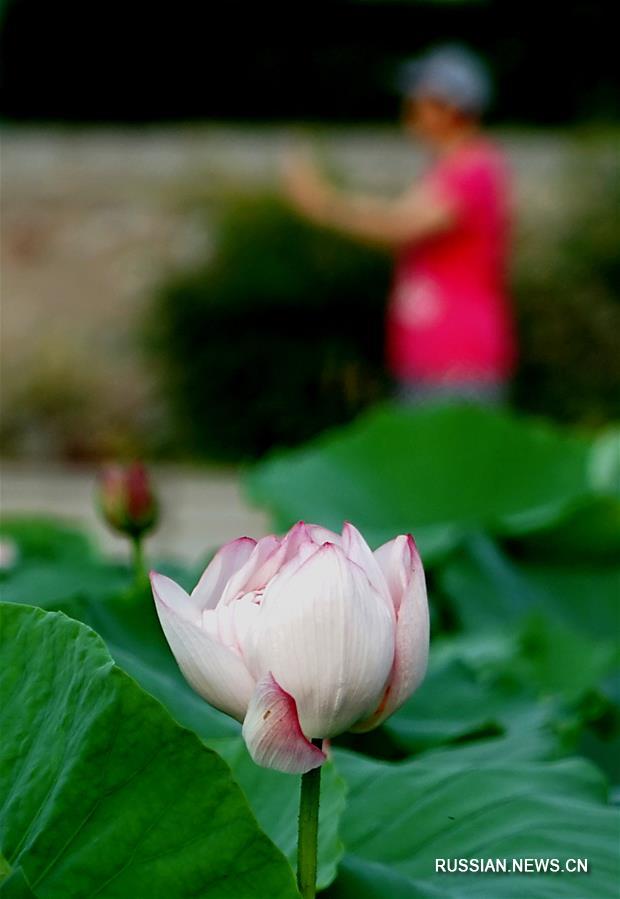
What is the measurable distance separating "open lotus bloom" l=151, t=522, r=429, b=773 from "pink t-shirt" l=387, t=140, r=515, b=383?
409cm

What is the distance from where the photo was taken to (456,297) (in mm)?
4797

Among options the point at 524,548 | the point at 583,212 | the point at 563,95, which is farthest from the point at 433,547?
the point at 563,95

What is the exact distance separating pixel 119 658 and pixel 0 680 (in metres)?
0.29

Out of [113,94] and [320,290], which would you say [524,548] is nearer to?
[320,290]

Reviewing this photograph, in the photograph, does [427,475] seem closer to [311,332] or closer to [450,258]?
[450,258]

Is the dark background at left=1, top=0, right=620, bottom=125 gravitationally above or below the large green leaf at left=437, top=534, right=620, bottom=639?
below

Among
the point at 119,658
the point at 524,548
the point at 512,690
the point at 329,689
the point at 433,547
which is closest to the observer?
the point at 329,689

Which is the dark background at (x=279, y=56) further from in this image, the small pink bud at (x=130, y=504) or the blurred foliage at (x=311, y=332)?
the small pink bud at (x=130, y=504)

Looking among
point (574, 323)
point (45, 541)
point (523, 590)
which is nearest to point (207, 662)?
point (523, 590)

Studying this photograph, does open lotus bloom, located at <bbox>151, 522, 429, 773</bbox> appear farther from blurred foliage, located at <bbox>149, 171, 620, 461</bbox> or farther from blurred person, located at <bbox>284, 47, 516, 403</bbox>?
blurred foliage, located at <bbox>149, 171, 620, 461</bbox>

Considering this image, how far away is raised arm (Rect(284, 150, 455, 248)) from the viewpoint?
468cm

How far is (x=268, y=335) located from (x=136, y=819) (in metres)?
7.30

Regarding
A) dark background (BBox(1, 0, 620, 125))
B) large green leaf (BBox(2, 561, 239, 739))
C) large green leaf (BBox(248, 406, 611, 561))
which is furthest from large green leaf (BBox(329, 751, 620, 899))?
dark background (BBox(1, 0, 620, 125))

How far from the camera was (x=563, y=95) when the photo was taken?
11273 millimetres
